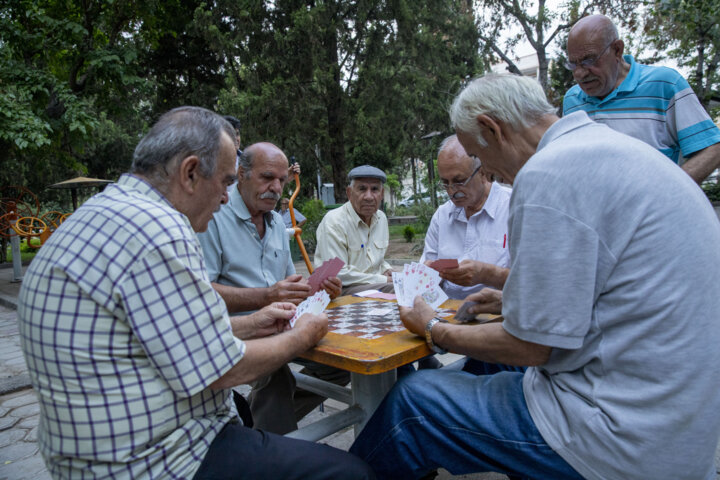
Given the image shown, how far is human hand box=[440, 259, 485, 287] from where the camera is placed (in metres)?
2.30

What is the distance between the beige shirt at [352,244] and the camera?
3.18m

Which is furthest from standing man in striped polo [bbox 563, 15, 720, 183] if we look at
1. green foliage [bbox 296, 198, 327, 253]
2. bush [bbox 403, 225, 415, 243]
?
bush [bbox 403, 225, 415, 243]

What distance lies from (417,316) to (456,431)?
41 cm

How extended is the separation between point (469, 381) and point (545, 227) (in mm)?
612

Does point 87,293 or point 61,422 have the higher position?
point 87,293

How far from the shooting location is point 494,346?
1.37 metres

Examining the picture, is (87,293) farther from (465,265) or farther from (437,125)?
(437,125)

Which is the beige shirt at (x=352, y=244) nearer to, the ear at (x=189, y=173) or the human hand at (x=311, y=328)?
the human hand at (x=311, y=328)

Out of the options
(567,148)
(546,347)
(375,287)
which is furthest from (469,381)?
(375,287)

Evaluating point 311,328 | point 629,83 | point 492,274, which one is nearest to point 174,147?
point 311,328

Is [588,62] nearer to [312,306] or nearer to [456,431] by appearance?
[312,306]

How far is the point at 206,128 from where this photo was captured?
145 cm

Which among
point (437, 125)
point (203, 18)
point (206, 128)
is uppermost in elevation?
point (203, 18)

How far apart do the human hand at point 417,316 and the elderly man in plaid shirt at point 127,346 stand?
25.7 inches
